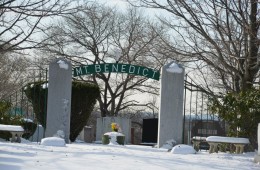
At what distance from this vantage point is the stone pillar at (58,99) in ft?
52.1

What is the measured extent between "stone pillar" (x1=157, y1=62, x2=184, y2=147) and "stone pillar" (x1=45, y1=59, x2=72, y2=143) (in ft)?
10.2

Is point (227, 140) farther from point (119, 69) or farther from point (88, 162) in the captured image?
point (88, 162)

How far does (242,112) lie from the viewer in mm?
15344

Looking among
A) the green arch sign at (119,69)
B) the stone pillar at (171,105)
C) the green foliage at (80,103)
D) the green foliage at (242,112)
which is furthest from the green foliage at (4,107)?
the green foliage at (242,112)

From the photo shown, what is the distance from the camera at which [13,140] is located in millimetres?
15273

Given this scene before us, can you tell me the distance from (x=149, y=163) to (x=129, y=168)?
0.97 metres

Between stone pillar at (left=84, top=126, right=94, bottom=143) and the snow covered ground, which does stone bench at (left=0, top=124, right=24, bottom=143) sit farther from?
stone pillar at (left=84, top=126, right=94, bottom=143)

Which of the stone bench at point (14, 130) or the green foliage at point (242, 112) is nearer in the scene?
the stone bench at point (14, 130)

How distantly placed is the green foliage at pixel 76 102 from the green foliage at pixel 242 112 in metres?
5.28

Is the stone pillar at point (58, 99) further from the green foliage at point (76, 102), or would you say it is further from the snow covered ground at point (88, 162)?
the snow covered ground at point (88, 162)

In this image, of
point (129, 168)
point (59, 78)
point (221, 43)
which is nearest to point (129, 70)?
point (59, 78)

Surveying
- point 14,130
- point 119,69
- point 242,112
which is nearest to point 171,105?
point 242,112

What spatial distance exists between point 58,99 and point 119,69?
8.32 feet

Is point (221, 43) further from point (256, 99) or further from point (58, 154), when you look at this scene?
point (58, 154)
